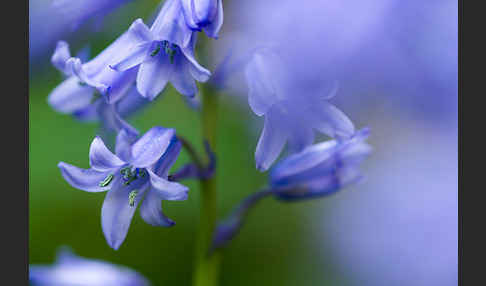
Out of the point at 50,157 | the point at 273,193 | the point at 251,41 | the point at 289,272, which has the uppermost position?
the point at 251,41

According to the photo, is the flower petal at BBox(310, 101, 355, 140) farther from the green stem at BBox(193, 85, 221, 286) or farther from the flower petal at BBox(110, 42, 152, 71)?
the flower petal at BBox(110, 42, 152, 71)

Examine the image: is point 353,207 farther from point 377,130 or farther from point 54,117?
point 54,117

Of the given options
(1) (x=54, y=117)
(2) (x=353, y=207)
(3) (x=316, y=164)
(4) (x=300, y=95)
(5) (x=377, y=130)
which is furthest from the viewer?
(2) (x=353, y=207)

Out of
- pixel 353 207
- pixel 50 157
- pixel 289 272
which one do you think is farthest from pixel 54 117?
pixel 353 207

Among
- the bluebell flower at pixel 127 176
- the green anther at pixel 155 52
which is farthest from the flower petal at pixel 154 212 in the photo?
the green anther at pixel 155 52

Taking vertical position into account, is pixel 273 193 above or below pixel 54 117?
below

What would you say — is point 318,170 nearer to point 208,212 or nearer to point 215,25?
point 208,212
